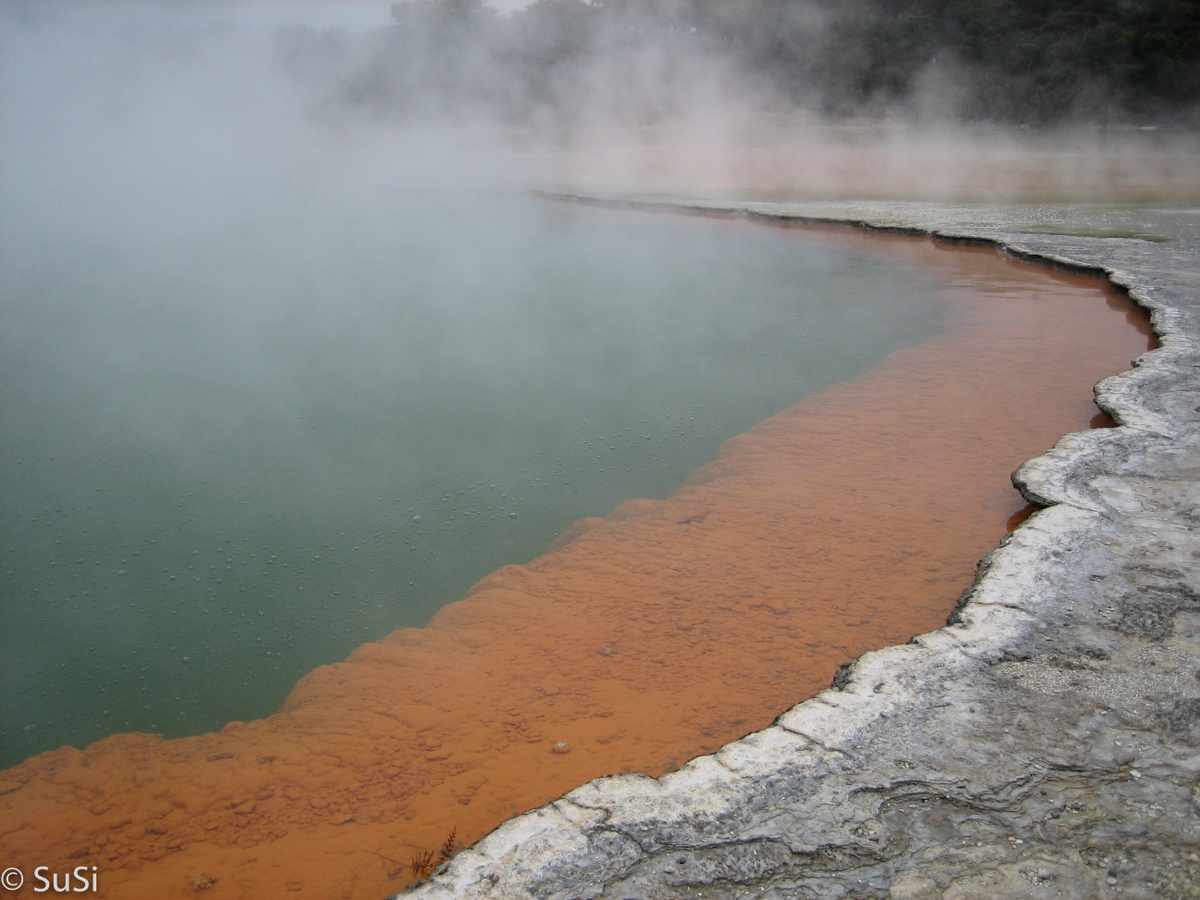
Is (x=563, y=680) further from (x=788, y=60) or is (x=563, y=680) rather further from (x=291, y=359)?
(x=788, y=60)

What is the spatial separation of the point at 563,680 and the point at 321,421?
6.40ft

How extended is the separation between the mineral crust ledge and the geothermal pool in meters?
1.08

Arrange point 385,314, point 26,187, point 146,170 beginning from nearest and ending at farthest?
point 385,314
point 26,187
point 146,170

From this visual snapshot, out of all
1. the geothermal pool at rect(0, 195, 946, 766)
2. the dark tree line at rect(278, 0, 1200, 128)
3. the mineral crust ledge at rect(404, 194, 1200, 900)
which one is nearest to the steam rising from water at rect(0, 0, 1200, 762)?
the geothermal pool at rect(0, 195, 946, 766)

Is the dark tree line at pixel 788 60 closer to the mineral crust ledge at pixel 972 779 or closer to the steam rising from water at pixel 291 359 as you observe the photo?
the steam rising from water at pixel 291 359

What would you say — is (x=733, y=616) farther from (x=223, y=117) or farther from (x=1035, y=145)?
(x=1035, y=145)

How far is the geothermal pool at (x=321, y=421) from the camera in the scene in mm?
2145

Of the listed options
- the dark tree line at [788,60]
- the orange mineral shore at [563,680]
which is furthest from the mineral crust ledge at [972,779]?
the dark tree line at [788,60]

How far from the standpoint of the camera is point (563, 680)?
1.92m

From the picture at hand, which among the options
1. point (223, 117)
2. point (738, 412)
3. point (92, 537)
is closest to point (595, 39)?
point (223, 117)

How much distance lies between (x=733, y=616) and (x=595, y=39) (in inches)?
672

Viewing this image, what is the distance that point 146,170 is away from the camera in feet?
36.9

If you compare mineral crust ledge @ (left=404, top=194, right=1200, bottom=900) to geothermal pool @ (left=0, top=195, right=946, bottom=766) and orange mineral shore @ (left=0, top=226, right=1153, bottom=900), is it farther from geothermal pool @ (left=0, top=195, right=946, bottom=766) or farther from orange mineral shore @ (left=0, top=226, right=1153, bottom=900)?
geothermal pool @ (left=0, top=195, right=946, bottom=766)

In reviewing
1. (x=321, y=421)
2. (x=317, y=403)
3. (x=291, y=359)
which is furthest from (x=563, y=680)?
(x=291, y=359)
